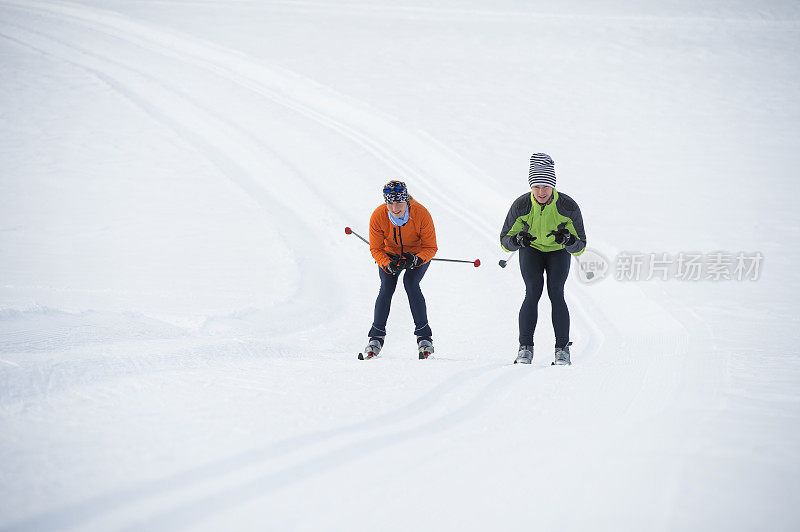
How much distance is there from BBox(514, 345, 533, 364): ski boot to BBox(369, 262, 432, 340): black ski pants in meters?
0.89

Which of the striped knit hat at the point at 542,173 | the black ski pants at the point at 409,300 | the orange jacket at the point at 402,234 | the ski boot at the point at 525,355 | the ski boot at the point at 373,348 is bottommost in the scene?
the ski boot at the point at 373,348

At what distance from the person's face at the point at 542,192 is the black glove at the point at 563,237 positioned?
0.24 m

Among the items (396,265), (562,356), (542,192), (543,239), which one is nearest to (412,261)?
(396,265)

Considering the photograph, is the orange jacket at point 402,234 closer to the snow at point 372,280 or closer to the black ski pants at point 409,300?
the black ski pants at point 409,300

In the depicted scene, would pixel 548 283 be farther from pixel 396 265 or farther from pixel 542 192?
pixel 396 265

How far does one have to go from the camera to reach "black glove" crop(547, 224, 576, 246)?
434 cm

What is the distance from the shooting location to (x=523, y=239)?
4.48 m

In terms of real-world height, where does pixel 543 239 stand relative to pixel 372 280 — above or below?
above

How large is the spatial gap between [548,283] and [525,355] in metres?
0.58

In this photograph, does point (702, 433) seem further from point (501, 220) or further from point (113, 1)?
point (113, 1)

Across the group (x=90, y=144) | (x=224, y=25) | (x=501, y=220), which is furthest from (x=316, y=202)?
(x=224, y=25)

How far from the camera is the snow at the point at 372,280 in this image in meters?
2.15

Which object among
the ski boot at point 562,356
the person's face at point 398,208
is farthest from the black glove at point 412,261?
the ski boot at point 562,356

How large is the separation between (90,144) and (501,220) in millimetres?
7520
